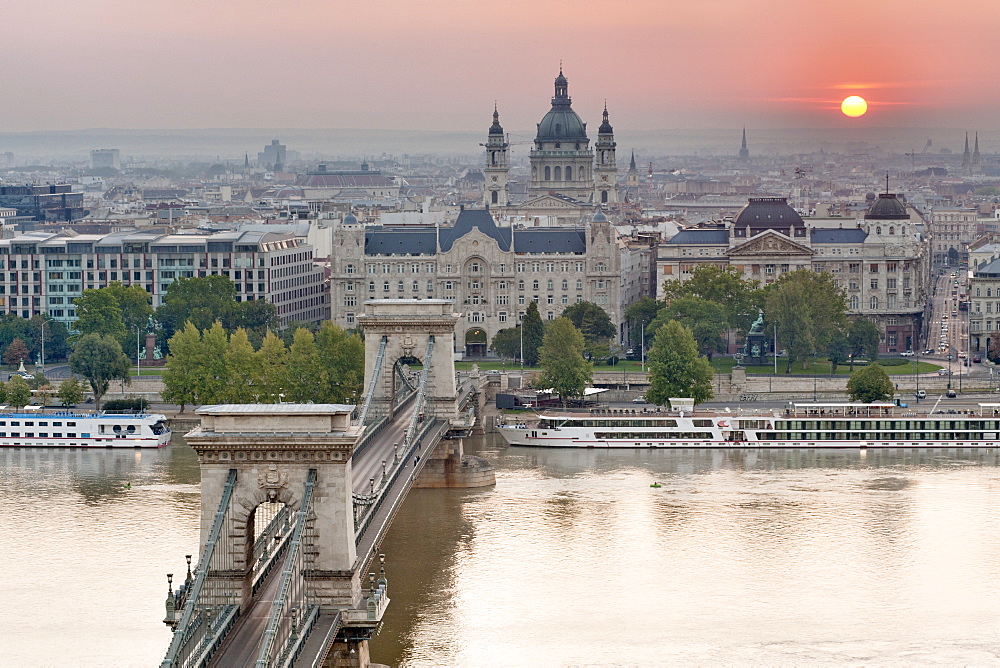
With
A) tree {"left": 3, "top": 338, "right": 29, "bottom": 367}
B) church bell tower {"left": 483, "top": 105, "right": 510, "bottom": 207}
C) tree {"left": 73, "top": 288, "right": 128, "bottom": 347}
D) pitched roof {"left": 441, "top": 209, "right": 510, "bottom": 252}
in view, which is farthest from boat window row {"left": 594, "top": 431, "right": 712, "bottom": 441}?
church bell tower {"left": 483, "top": 105, "right": 510, "bottom": 207}

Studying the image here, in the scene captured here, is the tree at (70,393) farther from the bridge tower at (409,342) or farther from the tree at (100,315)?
the bridge tower at (409,342)

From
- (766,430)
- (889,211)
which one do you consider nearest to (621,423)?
(766,430)

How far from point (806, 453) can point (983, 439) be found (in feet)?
16.9

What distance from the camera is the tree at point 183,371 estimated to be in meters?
66.6

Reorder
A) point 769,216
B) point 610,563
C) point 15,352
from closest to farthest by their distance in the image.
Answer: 1. point 610,563
2. point 15,352
3. point 769,216

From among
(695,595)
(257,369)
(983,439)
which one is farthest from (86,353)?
(695,595)

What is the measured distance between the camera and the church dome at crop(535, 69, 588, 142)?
131 meters

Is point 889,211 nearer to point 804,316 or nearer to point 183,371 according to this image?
point 804,316

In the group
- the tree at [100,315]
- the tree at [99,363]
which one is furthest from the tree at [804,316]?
the tree at [100,315]

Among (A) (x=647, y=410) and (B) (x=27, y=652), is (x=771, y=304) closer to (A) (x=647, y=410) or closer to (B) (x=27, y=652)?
(A) (x=647, y=410)

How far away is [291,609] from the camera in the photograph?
2988 centimetres

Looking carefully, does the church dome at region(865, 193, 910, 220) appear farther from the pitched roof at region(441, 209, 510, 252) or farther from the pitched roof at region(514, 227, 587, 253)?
the pitched roof at region(441, 209, 510, 252)

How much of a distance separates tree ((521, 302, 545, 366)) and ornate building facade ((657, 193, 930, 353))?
14.2 m

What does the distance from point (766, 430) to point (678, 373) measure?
5.67 metres
